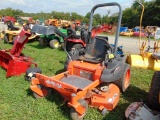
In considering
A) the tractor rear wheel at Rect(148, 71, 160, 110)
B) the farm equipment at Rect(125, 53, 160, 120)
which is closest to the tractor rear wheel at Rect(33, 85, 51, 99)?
the farm equipment at Rect(125, 53, 160, 120)

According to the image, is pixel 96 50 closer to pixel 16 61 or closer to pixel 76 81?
pixel 76 81

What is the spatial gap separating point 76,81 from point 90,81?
266 millimetres

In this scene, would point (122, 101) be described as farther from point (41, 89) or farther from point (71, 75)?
point (41, 89)

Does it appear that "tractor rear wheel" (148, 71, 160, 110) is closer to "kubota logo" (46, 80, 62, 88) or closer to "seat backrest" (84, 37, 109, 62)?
"seat backrest" (84, 37, 109, 62)

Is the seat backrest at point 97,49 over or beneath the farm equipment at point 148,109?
over

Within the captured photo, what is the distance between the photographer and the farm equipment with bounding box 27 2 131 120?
2988 mm

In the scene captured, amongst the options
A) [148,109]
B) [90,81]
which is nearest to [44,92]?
[90,81]

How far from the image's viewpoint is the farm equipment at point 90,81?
299 centimetres

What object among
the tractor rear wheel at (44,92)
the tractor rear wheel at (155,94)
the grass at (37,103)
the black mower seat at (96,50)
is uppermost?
the black mower seat at (96,50)

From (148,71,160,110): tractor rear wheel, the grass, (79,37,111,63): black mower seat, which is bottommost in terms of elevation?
the grass

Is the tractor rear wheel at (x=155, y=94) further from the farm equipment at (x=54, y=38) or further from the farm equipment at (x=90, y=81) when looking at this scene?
the farm equipment at (x=54, y=38)

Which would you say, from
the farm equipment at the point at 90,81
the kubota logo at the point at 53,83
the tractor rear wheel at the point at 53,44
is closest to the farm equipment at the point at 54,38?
the tractor rear wheel at the point at 53,44

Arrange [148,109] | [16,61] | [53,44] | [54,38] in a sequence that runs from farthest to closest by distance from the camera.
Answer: [54,38] < [53,44] < [16,61] < [148,109]

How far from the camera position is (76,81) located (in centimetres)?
371
